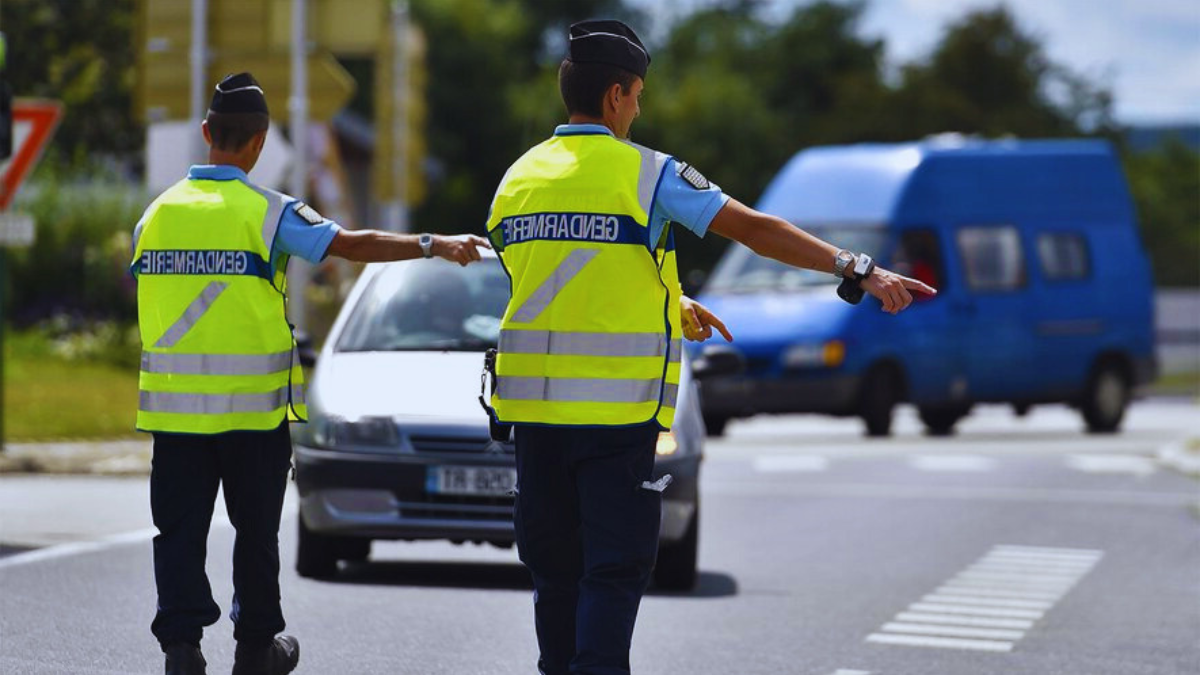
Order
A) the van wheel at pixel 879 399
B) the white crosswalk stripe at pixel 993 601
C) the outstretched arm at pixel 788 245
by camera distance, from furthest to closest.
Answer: the van wheel at pixel 879 399
the white crosswalk stripe at pixel 993 601
the outstretched arm at pixel 788 245

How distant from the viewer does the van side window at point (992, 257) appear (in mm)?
24312

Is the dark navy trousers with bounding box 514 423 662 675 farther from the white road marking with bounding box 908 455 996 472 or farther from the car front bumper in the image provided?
the white road marking with bounding box 908 455 996 472

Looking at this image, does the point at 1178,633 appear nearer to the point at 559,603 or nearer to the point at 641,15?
the point at 559,603

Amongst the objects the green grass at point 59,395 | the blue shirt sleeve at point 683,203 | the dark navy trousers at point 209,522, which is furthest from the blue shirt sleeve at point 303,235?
the green grass at point 59,395

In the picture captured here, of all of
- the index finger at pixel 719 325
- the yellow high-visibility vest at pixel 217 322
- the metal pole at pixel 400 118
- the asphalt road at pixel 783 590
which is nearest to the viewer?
the index finger at pixel 719 325

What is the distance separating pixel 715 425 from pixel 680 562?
44.3 ft

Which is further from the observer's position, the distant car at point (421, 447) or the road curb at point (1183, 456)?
the road curb at point (1183, 456)

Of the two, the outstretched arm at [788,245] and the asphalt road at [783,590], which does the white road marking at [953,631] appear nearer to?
the asphalt road at [783,590]

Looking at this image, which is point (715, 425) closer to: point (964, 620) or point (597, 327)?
point (964, 620)

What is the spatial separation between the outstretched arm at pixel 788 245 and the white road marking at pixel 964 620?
14.5 ft

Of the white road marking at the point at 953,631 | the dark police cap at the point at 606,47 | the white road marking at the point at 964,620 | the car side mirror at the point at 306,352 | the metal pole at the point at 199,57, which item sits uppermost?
the metal pole at the point at 199,57

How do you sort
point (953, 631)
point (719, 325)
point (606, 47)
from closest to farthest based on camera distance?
point (606, 47), point (719, 325), point (953, 631)

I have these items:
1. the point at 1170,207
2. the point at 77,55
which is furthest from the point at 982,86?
the point at 77,55

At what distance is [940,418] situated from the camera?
2622 centimetres
